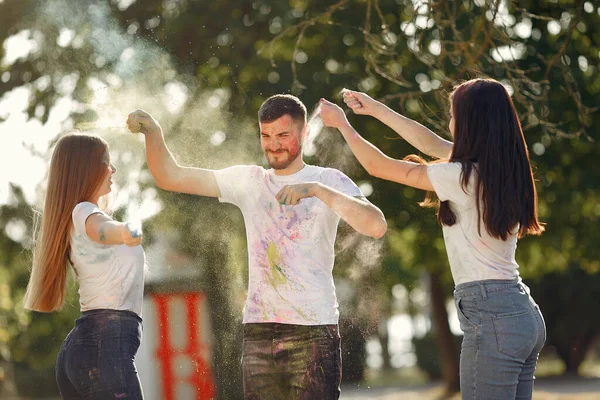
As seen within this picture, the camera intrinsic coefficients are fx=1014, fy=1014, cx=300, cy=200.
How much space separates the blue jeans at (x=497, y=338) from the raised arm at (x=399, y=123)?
0.84m

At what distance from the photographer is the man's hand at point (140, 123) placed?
4.14 meters

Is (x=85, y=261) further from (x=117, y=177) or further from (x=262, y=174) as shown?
(x=117, y=177)

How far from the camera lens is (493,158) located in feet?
11.8

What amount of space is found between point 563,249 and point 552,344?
8.31 meters

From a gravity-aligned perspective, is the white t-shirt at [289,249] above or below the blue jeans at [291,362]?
above

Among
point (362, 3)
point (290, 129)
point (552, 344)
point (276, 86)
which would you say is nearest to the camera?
point (290, 129)

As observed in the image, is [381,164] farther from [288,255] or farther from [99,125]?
[99,125]

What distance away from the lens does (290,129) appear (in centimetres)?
423

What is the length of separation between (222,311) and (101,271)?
23.2 feet

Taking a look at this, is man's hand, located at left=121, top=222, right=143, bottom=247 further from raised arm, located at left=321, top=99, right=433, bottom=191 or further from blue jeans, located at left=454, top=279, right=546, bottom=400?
blue jeans, located at left=454, top=279, right=546, bottom=400

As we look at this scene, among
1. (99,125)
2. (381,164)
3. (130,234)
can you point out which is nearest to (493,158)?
(381,164)

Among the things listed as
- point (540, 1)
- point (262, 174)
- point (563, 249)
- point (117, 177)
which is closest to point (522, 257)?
point (563, 249)

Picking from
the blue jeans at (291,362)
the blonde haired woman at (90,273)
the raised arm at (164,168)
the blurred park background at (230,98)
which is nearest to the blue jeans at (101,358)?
the blonde haired woman at (90,273)

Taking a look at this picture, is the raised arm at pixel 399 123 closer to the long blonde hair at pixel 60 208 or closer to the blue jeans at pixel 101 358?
the long blonde hair at pixel 60 208
